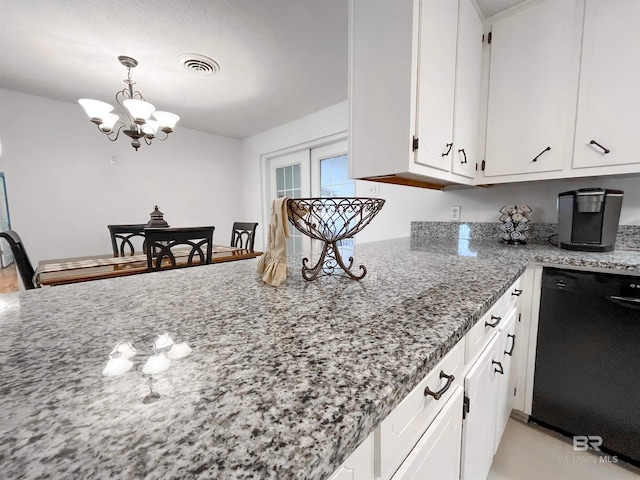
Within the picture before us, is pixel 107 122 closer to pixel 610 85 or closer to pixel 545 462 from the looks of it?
pixel 610 85

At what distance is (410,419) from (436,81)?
1.25 metres

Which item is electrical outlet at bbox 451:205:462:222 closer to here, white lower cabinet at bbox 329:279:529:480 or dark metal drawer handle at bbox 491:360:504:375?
white lower cabinet at bbox 329:279:529:480

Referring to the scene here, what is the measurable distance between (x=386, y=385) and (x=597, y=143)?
1.65 metres

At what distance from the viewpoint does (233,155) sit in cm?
400

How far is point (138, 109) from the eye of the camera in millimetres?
1831

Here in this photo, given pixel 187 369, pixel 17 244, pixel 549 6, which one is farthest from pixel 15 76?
pixel 549 6

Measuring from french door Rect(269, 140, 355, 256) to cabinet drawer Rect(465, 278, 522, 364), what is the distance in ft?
6.08

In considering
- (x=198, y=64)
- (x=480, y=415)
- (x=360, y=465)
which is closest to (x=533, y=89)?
(x=480, y=415)

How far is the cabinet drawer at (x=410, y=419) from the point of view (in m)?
0.37

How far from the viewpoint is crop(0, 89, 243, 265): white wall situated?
2.48 m

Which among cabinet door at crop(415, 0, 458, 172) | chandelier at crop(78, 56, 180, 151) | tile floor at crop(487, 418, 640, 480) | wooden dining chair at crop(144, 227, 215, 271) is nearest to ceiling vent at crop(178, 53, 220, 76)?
chandelier at crop(78, 56, 180, 151)

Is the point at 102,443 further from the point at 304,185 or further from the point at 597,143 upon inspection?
the point at 304,185

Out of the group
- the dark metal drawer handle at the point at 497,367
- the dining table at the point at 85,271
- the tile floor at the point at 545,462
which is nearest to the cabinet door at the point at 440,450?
the dark metal drawer handle at the point at 497,367

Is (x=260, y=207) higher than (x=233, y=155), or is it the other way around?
(x=233, y=155)
